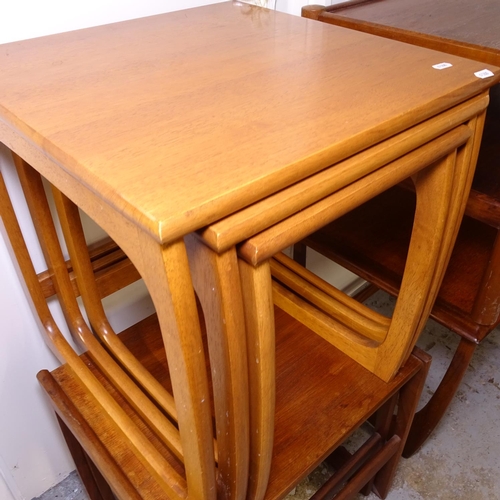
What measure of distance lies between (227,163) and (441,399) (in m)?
0.84

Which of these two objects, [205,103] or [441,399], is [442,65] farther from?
[441,399]

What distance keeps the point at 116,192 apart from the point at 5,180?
45 cm

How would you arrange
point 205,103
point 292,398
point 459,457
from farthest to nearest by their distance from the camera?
point 459,457, point 292,398, point 205,103

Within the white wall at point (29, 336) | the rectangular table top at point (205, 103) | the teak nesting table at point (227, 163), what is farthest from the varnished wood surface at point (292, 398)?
the rectangular table top at point (205, 103)

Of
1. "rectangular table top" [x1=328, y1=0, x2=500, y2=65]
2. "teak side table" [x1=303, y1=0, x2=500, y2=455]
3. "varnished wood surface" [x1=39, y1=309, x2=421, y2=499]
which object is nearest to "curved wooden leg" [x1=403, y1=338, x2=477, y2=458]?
"teak side table" [x1=303, y1=0, x2=500, y2=455]

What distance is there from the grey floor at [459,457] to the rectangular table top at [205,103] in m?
0.94

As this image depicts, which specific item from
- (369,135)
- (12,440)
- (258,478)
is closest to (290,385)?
(258,478)

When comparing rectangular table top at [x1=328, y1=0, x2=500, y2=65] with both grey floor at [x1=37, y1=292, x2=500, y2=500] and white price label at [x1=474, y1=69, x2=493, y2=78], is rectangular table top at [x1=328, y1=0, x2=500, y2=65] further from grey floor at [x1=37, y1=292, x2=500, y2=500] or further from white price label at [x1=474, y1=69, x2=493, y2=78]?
grey floor at [x1=37, y1=292, x2=500, y2=500]

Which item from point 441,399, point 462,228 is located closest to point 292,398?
point 441,399

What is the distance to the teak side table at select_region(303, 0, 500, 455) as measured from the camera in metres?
0.79

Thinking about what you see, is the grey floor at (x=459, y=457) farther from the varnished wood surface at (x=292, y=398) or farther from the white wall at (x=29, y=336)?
the varnished wood surface at (x=292, y=398)

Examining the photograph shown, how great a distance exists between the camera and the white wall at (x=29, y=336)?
0.71 m

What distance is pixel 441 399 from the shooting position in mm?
1040

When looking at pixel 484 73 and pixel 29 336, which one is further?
pixel 29 336
